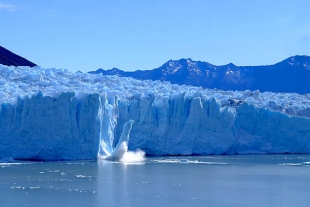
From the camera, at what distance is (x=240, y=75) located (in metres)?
65.0

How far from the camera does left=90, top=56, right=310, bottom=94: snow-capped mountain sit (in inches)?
2429

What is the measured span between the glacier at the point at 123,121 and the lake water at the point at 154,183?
31.6 inches

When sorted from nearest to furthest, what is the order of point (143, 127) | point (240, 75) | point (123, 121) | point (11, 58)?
point (143, 127), point (123, 121), point (11, 58), point (240, 75)

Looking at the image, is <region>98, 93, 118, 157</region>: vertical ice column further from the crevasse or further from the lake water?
the lake water

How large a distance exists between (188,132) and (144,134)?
1723 mm

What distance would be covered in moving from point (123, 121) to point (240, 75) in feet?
140

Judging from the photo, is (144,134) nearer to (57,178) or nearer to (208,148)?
(208,148)

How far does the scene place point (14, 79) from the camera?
23891mm

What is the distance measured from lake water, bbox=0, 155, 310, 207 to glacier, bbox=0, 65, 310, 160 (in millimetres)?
802

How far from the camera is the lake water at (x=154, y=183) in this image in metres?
12.7

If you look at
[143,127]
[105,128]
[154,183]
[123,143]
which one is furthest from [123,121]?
[154,183]

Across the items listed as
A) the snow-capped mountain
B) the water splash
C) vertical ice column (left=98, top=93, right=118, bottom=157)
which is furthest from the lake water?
the snow-capped mountain

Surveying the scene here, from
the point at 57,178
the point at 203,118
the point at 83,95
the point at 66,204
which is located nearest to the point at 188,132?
the point at 203,118

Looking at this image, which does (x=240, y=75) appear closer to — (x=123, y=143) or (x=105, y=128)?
(x=105, y=128)
